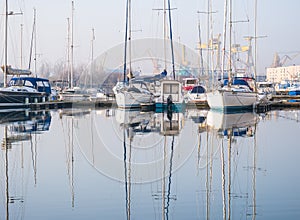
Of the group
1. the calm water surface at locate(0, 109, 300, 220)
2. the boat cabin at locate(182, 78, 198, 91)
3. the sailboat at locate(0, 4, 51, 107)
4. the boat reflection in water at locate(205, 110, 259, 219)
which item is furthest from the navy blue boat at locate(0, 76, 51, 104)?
the boat reflection in water at locate(205, 110, 259, 219)

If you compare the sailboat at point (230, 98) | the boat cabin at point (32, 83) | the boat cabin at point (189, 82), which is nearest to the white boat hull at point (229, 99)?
the sailboat at point (230, 98)

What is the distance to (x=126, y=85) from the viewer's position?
42688mm

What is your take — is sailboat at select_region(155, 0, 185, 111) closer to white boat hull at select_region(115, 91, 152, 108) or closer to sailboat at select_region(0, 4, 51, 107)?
white boat hull at select_region(115, 91, 152, 108)

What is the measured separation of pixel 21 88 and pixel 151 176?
31445 millimetres

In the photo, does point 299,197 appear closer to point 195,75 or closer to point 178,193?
point 178,193

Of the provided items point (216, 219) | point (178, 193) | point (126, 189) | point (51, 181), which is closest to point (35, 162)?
point (51, 181)

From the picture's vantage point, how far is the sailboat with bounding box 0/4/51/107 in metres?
39.2

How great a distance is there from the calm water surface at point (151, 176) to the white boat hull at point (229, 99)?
1506 centimetres

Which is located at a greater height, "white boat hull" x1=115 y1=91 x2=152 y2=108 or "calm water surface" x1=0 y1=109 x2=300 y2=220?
"white boat hull" x1=115 y1=91 x2=152 y2=108

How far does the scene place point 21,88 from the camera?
41688mm

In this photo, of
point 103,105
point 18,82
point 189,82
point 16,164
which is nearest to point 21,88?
point 18,82

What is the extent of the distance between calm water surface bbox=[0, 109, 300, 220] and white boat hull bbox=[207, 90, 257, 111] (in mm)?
15056

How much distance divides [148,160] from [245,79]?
3263cm

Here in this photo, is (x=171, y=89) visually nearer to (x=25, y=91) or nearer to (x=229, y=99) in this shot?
(x=229, y=99)
